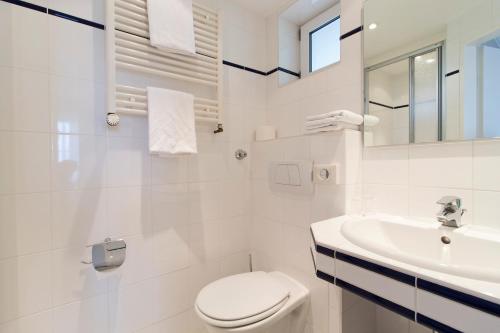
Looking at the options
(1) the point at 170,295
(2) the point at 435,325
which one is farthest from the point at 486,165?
(1) the point at 170,295

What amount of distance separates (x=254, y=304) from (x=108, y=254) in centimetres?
72

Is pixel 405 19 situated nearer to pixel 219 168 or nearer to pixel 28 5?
pixel 219 168

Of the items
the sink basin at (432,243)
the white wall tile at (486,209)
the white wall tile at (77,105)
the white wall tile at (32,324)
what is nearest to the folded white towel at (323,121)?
the sink basin at (432,243)

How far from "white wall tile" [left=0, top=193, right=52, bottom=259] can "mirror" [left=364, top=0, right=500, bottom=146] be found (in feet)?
4.98

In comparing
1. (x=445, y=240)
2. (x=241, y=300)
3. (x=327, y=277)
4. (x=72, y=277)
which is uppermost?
(x=445, y=240)

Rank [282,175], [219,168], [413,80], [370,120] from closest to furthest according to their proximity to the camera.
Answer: [413,80] < [370,120] < [282,175] < [219,168]

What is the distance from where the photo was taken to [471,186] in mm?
930

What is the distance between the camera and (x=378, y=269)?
663 mm

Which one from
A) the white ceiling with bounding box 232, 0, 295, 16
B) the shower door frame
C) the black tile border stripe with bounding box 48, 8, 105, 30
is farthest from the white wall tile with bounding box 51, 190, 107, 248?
the white ceiling with bounding box 232, 0, 295, 16

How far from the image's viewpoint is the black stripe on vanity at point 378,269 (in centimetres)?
60

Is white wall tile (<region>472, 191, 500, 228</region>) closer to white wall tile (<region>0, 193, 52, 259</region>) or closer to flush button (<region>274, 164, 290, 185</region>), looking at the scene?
flush button (<region>274, 164, 290, 185</region>)

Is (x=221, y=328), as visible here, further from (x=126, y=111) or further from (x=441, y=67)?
(x=441, y=67)

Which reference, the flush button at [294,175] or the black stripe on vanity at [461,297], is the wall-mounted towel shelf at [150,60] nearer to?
the flush button at [294,175]

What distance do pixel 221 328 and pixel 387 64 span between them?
1.42 meters
